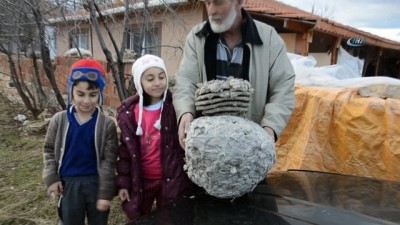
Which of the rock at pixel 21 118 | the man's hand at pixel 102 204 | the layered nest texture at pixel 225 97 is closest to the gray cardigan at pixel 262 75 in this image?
the layered nest texture at pixel 225 97

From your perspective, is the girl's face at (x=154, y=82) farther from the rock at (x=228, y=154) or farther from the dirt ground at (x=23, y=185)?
the dirt ground at (x=23, y=185)

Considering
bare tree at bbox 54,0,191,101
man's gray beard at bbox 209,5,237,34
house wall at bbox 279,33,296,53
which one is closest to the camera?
man's gray beard at bbox 209,5,237,34

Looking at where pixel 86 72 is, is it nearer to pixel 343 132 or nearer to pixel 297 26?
pixel 343 132

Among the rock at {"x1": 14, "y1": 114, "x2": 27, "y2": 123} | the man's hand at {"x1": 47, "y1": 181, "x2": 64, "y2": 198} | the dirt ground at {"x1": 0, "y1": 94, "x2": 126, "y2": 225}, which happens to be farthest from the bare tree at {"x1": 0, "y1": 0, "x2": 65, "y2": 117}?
the man's hand at {"x1": 47, "y1": 181, "x2": 64, "y2": 198}

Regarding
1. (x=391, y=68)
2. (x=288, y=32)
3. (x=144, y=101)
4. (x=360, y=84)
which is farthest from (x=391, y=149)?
(x=391, y=68)

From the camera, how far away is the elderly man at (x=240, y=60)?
2.00 m

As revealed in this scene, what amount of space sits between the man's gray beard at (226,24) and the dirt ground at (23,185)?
2250 mm

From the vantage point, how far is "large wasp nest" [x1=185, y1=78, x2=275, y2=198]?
138cm

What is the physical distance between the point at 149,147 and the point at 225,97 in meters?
0.79

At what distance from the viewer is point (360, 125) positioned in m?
3.15

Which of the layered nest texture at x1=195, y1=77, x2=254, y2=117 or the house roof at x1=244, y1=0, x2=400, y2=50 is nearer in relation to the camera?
the layered nest texture at x1=195, y1=77, x2=254, y2=117

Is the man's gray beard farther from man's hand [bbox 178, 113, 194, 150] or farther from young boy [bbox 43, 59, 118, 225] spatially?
young boy [bbox 43, 59, 118, 225]

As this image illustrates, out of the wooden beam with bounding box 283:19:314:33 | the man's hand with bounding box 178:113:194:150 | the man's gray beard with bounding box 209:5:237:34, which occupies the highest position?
the man's gray beard with bounding box 209:5:237:34

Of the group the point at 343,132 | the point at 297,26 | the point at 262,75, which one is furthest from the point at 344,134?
the point at 297,26
